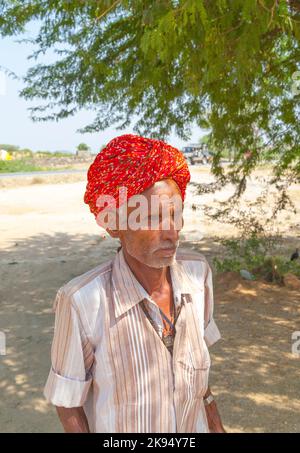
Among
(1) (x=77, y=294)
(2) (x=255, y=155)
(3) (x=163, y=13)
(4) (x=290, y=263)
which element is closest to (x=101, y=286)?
(1) (x=77, y=294)

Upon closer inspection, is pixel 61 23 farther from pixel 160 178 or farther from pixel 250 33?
pixel 160 178

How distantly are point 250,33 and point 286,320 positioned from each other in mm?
4143

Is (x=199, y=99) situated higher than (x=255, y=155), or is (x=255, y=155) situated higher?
Answer: (x=199, y=99)

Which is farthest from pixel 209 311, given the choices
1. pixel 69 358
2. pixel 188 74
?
pixel 188 74

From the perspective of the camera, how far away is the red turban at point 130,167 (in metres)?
1.67

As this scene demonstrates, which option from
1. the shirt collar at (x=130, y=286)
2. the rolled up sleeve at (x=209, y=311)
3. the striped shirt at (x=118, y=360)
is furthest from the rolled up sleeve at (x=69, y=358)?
the rolled up sleeve at (x=209, y=311)

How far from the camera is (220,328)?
6.68 m

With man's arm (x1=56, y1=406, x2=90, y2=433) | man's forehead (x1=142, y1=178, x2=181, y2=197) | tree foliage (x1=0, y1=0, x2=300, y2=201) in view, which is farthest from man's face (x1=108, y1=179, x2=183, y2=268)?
tree foliage (x1=0, y1=0, x2=300, y2=201)

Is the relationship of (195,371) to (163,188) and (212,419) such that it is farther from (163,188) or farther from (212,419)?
(163,188)

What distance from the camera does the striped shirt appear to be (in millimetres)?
1651

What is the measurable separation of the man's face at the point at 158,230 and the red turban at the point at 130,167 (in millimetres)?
45

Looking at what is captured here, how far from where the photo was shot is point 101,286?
5.64ft

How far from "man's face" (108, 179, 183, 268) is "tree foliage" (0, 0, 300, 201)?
2362mm

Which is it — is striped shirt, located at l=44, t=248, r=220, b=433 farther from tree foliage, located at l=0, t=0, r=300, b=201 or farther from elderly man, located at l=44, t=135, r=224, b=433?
tree foliage, located at l=0, t=0, r=300, b=201
